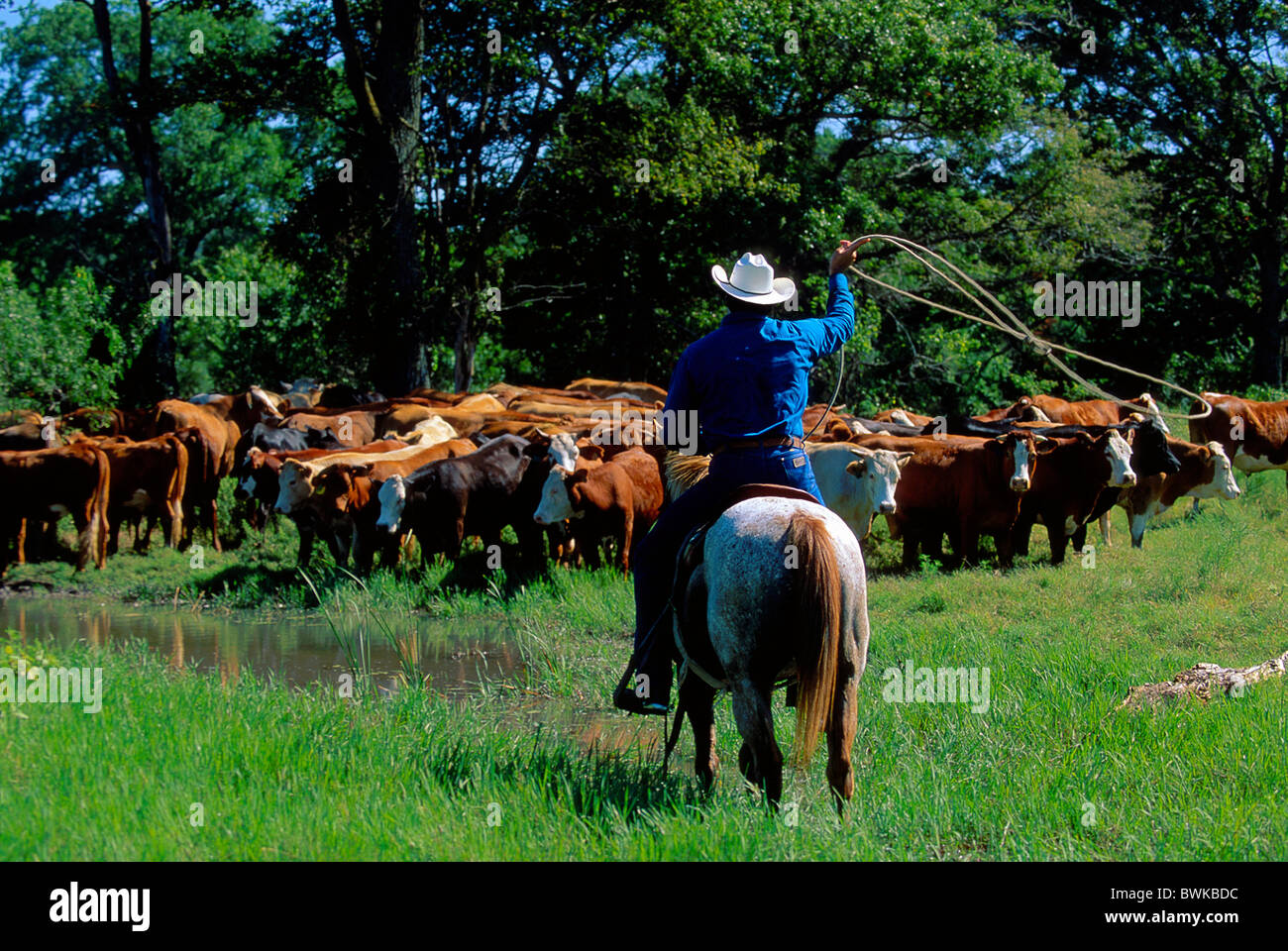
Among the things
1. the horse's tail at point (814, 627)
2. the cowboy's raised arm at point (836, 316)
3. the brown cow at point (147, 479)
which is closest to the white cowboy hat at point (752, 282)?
the cowboy's raised arm at point (836, 316)

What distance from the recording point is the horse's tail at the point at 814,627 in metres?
4.77

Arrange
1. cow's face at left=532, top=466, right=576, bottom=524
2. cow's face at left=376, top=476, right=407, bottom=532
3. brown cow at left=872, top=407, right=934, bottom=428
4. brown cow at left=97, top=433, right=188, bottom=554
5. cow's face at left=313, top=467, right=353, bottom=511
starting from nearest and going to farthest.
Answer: cow's face at left=532, top=466, right=576, bottom=524, cow's face at left=376, top=476, right=407, bottom=532, cow's face at left=313, top=467, right=353, bottom=511, brown cow at left=97, top=433, right=188, bottom=554, brown cow at left=872, top=407, right=934, bottom=428

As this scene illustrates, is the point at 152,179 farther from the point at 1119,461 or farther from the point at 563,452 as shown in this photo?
the point at 1119,461

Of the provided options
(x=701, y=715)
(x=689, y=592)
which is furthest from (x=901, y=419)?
(x=689, y=592)

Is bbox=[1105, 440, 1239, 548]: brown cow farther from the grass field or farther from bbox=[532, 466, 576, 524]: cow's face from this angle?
bbox=[532, 466, 576, 524]: cow's face

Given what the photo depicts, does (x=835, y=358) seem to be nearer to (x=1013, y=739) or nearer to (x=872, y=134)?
(x=872, y=134)

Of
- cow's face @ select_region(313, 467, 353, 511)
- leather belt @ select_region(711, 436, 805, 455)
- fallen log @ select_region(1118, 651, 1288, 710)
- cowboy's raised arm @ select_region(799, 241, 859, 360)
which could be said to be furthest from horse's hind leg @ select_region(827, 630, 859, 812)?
cow's face @ select_region(313, 467, 353, 511)

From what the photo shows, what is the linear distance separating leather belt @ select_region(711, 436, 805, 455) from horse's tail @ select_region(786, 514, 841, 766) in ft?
2.29

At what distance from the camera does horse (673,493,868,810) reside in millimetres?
4797

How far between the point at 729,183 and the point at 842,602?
1818 cm

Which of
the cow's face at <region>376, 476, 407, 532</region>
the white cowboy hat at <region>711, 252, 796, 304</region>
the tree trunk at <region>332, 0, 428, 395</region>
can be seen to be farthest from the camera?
the tree trunk at <region>332, 0, 428, 395</region>

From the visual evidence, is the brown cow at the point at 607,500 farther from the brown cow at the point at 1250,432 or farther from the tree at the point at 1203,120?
the tree at the point at 1203,120

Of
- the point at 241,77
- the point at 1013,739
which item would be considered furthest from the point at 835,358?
the point at 1013,739

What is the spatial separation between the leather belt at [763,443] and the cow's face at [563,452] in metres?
7.33
